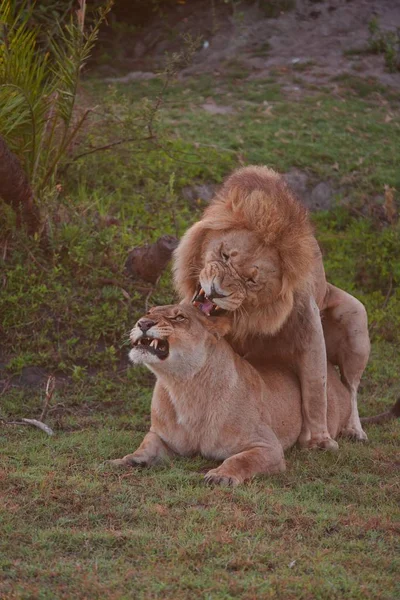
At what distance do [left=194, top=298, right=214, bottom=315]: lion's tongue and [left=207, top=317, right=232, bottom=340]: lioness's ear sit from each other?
57 millimetres

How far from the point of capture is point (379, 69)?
13281mm

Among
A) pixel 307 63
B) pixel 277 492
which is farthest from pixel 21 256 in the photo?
pixel 307 63

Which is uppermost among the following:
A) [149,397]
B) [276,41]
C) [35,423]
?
[35,423]

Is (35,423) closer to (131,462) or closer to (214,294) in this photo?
(131,462)

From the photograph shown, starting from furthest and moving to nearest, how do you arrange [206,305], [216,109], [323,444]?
[216,109] < [323,444] < [206,305]

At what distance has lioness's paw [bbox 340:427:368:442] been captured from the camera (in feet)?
20.8

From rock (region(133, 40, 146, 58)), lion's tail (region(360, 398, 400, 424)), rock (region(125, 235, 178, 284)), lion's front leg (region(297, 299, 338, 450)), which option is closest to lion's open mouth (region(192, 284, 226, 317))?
lion's front leg (region(297, 299, 338, 450))

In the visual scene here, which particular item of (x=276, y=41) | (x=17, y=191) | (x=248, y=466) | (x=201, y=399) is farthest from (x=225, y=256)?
(x=276, y=41)

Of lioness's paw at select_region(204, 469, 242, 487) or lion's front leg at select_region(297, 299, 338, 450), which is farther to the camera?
lion's front leg at select_region(297, 299, 338, 450)

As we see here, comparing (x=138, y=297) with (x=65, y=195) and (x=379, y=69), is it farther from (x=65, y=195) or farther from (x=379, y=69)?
(x=379, y=69)

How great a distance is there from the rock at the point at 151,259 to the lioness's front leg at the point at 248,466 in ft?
7.04

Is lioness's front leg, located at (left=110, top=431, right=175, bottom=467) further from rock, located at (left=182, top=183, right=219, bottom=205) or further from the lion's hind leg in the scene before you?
rock, located at (left=182, top=183, right=219, bottom=205)

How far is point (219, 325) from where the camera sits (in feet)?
17.7

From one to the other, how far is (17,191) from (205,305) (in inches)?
94.5
